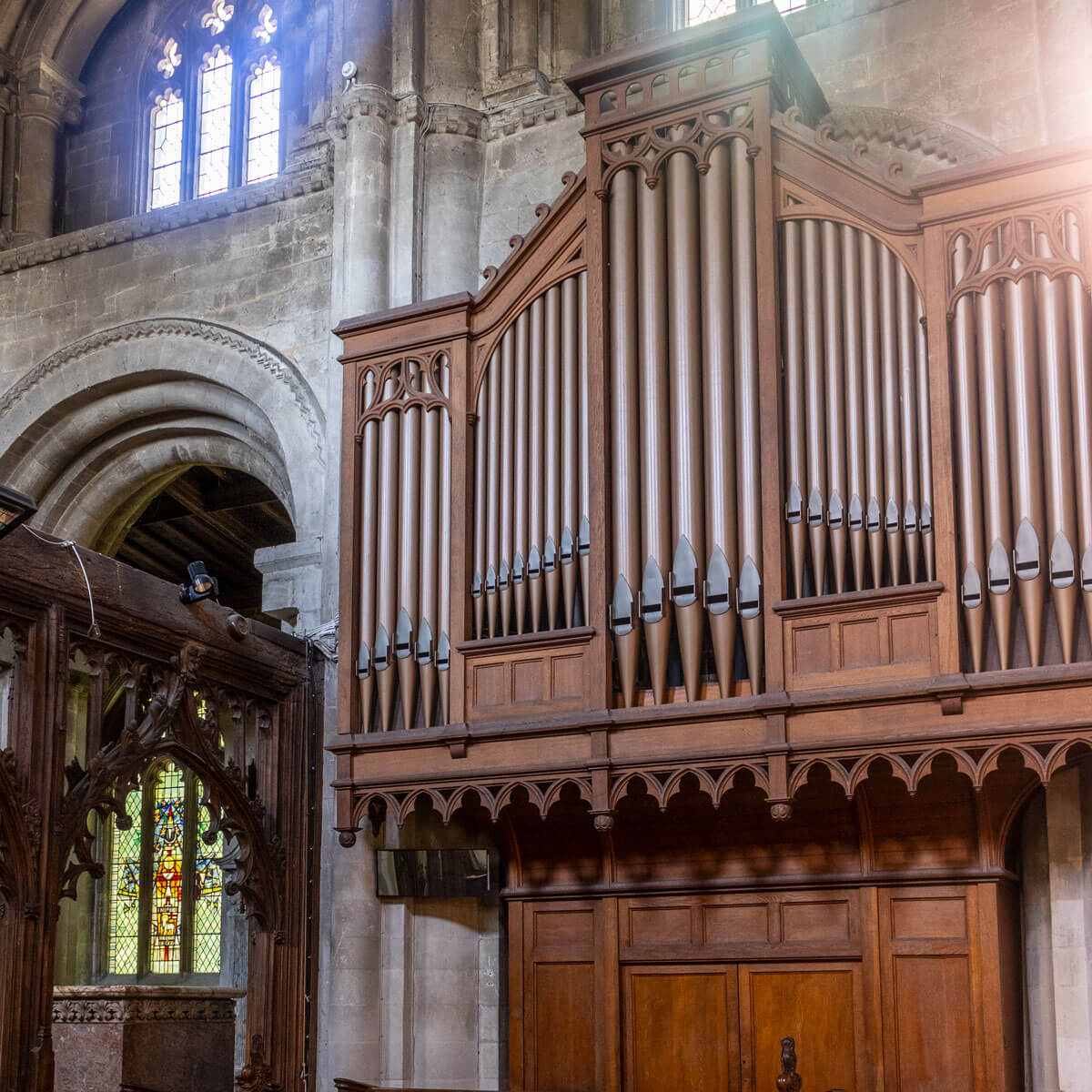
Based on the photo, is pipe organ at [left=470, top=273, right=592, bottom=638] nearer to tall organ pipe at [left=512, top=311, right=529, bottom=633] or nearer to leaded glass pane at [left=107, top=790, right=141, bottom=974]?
tall organ pipe at [left=512, top=311, right=529, bottom=633]

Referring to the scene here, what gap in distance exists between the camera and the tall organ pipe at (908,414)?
866 centimetres

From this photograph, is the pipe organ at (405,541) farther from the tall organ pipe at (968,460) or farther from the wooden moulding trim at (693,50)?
the tall organ pipe at (968,460)

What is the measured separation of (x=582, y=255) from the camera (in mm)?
10258

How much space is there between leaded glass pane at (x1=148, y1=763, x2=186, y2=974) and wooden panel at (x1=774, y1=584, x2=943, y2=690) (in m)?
12.4

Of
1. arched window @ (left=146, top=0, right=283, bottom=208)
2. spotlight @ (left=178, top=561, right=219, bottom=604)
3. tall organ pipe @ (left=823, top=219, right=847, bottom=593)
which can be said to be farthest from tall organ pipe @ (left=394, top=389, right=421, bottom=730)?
arched window @ (left=146, top=0, right=283, bottom=208)

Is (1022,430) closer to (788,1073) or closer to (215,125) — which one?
(788,1073)

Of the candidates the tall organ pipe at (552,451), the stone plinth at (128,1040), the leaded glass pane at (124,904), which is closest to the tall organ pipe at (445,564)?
the tall organ pipe at (552,451)

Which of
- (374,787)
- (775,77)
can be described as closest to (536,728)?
(374,787)

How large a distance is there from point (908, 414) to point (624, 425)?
172cm

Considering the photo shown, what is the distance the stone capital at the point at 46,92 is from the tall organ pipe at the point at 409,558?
265 inches

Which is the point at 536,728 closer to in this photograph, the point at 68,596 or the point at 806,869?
the point at 806,869

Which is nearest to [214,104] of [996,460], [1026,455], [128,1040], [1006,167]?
[1006,167]

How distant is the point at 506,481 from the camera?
10023mm

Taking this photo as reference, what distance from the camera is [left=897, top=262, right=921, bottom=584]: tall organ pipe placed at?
28.4ft
